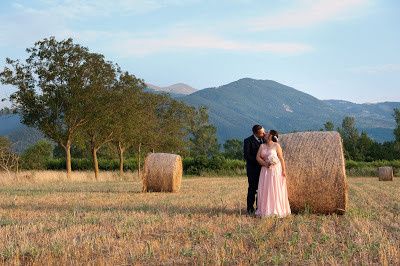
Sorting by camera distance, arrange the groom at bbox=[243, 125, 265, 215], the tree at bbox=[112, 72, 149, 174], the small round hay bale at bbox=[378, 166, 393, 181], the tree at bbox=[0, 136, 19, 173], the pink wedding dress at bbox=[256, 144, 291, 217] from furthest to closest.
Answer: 1. the tree at bbox=[112, 72, 149, 174]
2. the small round hay bale at bbox=[378, 166, 393, 181]
3. the tree at bbox=[0, 136, 19, 173]
4. the groom at bbox=[243, 125, 265, 215]
5. the pink wedding dress at bbox=[256, 144, 291, 217]

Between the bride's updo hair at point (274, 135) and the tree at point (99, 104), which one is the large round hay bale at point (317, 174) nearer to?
the bride's updo hair at point (274, 135)

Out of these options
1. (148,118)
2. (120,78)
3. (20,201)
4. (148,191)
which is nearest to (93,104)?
(120,78)

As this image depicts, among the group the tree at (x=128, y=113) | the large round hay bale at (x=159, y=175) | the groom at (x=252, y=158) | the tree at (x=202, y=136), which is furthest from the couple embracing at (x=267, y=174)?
the tree at (x=202, y=136)

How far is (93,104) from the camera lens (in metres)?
37.7

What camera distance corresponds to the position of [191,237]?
28.0 feet

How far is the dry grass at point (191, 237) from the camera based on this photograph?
22.7 feet

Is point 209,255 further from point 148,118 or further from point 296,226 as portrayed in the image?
point 148,118

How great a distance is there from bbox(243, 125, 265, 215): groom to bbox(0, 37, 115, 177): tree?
2579 centimetres

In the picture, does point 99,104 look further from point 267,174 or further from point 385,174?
point 267,174

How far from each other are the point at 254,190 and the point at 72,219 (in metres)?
4.20

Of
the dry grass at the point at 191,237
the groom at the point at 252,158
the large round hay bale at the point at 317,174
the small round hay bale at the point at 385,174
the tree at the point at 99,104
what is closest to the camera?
the dry grass at the point at 191,237

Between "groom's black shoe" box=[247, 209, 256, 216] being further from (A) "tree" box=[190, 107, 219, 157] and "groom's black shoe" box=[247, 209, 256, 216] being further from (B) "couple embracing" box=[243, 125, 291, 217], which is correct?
Answer: (A) "tree" box=[190, 107, 219, 157]

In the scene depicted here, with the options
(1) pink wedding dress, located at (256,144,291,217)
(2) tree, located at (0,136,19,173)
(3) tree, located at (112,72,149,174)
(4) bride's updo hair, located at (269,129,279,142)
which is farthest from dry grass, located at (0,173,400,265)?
(3) tree, located at (112,72,149,174)

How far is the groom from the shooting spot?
12.5 metres
